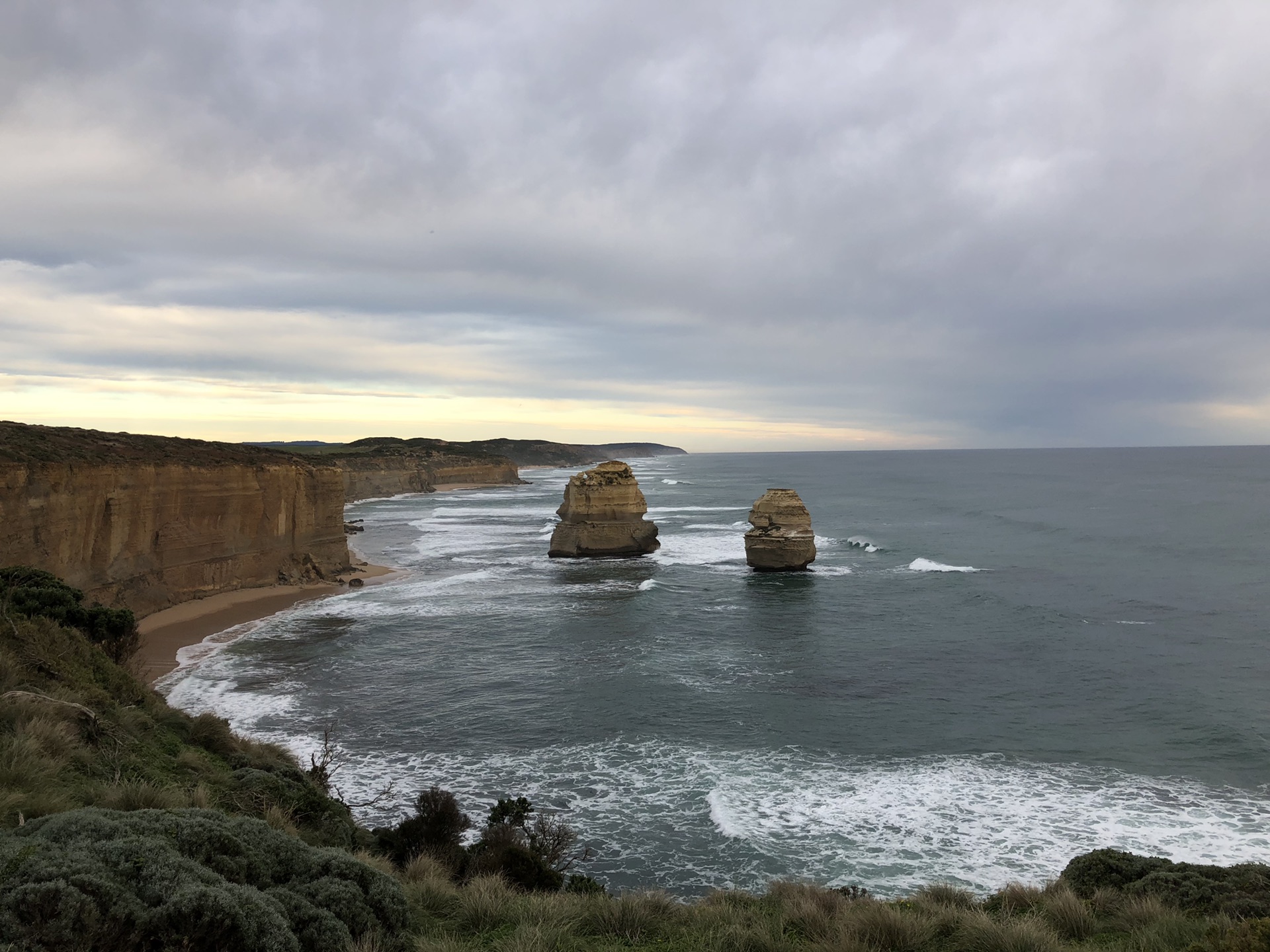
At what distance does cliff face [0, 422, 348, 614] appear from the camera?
25.3 meters

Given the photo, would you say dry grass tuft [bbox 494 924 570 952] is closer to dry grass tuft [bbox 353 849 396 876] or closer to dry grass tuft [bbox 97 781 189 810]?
dry grass tuft [bbox 353 849 396 876]

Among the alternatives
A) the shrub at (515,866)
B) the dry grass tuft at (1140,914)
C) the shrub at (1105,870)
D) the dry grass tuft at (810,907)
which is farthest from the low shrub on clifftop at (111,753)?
the shrub at (1105,870)

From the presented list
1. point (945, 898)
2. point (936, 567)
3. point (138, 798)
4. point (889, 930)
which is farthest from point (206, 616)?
point (936, 567)

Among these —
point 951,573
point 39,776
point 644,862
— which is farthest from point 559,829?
point 951,573

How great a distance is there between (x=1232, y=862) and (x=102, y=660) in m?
19.1

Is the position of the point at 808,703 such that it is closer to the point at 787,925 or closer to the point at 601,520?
the point at 787,925

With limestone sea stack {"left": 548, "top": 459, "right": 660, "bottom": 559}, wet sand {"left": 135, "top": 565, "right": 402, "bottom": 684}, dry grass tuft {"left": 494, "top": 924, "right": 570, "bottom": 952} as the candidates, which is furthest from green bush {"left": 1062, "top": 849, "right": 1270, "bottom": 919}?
limestone sea stack {"left": 548, "top": 459, "right": 660, "bottom": 559}

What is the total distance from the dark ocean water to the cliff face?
211 inches

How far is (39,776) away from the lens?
774 centimetres

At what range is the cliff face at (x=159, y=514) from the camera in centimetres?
2531

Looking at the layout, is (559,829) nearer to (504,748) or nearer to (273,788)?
(273,788)

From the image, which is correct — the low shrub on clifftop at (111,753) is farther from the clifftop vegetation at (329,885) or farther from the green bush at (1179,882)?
the green bush at (1179,882)

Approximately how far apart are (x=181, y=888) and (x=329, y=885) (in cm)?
137

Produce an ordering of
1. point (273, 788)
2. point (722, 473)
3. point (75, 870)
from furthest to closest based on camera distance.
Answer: point (722, 473) → point (273, 788) → point (75, 870)
